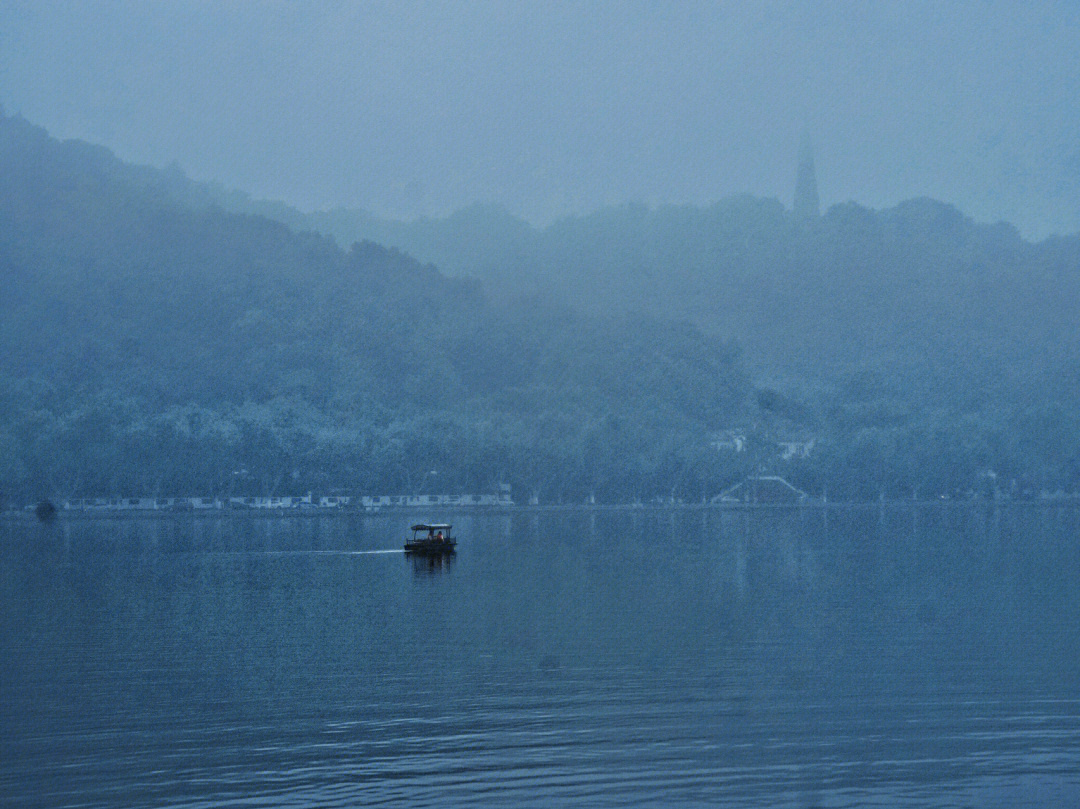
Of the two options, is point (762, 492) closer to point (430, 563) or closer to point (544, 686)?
point (430, 563)

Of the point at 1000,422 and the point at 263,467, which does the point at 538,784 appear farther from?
the point at 1000,422

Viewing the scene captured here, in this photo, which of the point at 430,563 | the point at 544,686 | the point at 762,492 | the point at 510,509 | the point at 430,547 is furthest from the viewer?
the point at 762,492

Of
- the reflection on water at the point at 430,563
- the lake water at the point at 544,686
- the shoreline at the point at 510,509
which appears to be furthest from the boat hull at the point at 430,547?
the shoreline at the point at 510,509

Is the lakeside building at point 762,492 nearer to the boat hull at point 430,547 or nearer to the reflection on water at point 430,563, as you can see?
the reflection on water at point 430,563

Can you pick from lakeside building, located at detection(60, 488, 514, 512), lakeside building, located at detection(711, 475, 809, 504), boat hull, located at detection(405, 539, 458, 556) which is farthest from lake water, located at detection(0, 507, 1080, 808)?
lakeside building, located at detection(711, 475, 809, 504)

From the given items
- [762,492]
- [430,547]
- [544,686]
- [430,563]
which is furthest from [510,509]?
[544,686]

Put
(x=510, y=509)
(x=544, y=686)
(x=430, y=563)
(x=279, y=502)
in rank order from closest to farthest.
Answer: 1. (x=544, y=686)
2. (x=430, y=563)
3. (x=279, y=502)
4. (x=510, y=509)

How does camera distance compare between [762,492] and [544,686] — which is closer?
[544,686]

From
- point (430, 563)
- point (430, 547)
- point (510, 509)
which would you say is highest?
point (510, 509)

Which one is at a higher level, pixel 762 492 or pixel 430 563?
pixel 762 492

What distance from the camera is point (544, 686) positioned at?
25875 mm

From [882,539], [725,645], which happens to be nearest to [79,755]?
[725,645]

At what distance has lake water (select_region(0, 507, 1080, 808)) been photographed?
735 inches

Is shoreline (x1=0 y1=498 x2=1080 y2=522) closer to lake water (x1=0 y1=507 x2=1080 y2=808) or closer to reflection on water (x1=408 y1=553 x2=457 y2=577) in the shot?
reflection on water (x1=408 y1=553 x2=457 y2=577)
